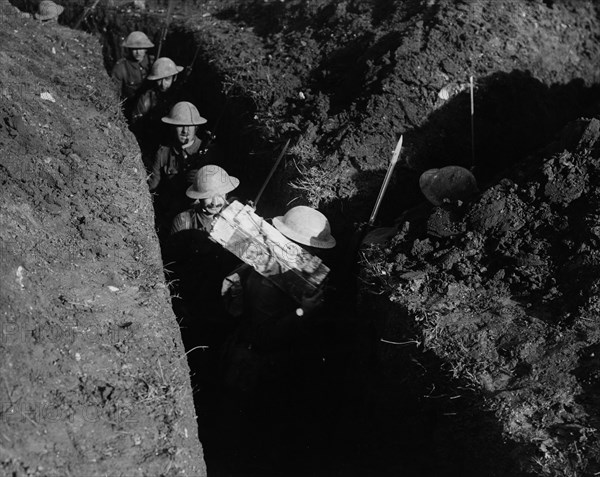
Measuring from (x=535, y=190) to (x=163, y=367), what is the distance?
327 cm

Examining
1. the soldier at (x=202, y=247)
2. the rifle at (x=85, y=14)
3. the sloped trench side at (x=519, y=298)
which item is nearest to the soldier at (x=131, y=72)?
the rifle at (x=85, y=14)

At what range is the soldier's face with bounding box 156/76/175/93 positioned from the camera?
894cm

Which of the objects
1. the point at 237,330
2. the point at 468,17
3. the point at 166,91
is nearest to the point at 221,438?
the point at 237,330

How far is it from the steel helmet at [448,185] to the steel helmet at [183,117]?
2811mm

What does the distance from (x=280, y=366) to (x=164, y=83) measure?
4579 millimetres

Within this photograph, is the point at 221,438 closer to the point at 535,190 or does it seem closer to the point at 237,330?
the point at 237,330

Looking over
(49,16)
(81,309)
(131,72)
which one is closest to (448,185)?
(81,309)

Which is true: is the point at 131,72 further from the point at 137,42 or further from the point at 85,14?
the point at 85,14

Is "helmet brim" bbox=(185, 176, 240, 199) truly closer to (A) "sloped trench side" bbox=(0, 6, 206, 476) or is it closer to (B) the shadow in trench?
(A) "sloped trench side" bbox=(0, 6, 206, 476)

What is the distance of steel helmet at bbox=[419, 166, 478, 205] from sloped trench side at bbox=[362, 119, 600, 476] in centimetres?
31

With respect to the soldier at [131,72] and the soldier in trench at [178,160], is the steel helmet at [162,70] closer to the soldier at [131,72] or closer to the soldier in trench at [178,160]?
the soldier at [131,72]

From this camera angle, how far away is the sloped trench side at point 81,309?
13.5ft

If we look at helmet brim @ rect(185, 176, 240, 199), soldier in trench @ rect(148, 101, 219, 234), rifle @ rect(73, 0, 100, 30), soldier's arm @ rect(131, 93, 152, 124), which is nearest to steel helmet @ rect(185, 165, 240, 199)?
helmet brim @ rect(185, 176, 240, 199)

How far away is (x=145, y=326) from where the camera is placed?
5023 millimetres
